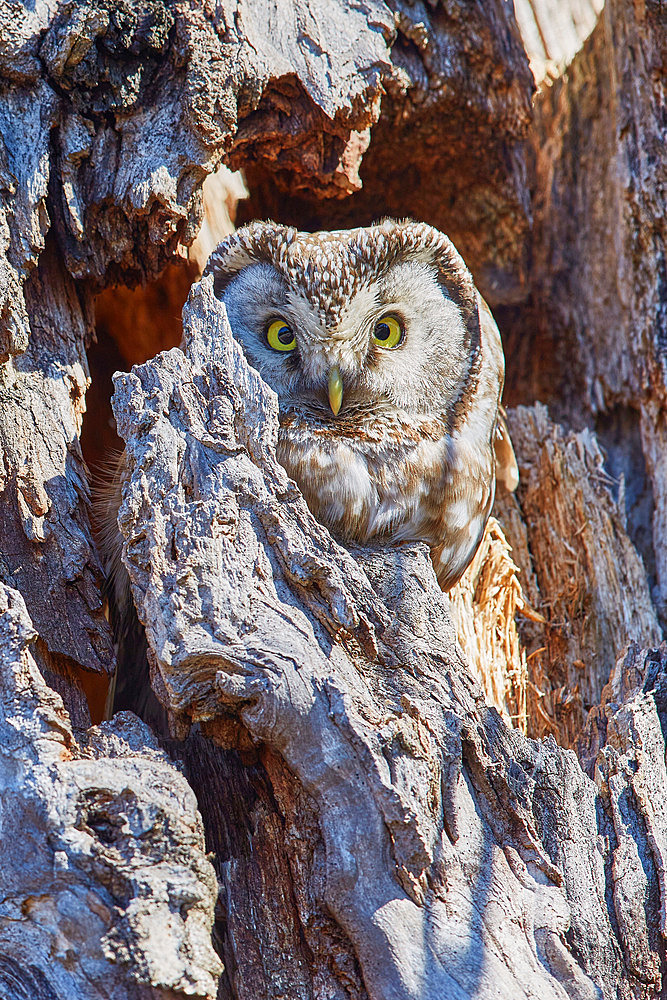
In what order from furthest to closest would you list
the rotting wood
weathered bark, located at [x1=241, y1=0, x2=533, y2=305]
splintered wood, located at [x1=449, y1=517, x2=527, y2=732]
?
weathered bark, located at [x1=241, y1=0, x2=533, y2=305]
splintered wood, located at [x1=449, y1=517, x2=527, y2=732]
the rotting wood

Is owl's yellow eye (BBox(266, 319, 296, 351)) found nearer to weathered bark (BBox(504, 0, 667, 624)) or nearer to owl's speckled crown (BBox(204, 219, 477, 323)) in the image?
owl's speckled crown (BBox(204, 219, 477, 323))

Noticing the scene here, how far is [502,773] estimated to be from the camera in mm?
1547

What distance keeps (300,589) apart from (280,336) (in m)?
0.84

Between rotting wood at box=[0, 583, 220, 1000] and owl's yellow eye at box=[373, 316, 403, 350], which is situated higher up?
owl's yellow eye at box=[373, 316, 403, 350]

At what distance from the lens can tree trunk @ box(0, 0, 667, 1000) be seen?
139 cm

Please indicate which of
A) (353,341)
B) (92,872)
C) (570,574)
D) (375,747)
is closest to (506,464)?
(570,574)

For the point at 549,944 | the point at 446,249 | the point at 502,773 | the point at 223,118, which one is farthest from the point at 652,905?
the point at 223,118

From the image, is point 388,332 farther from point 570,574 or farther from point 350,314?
point 570,574

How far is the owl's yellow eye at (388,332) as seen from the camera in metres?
2.21

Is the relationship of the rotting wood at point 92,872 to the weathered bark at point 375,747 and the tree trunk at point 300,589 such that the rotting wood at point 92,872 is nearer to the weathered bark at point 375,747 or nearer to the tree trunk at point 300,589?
the tree trunk at point 300,589

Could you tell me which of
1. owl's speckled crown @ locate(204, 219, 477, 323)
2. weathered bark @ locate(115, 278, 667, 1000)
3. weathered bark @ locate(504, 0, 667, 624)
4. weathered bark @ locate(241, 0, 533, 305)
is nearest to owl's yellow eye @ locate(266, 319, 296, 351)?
owl's speckled crown @ locate(204, 219, 477, 323)

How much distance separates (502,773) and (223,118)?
1666mm

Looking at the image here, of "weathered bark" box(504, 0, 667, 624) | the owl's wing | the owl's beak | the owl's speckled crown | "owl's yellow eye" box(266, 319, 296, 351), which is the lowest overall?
the owl's beak

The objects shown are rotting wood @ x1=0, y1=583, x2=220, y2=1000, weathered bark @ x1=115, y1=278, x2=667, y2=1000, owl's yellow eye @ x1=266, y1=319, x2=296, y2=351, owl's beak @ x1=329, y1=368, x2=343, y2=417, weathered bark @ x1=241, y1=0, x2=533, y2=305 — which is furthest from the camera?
weathered bark @ x1=241, y1=0, x2=533, y2=305
